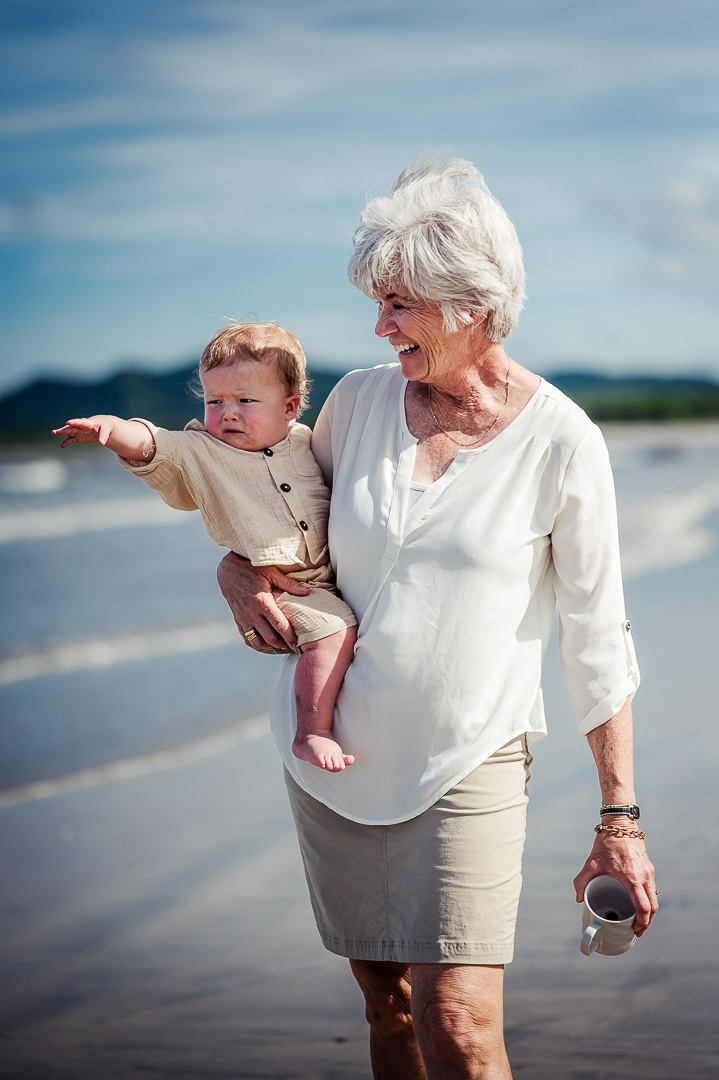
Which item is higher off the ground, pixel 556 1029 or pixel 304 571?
pixel 304 571

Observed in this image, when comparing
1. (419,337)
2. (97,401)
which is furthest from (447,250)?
(97,401)

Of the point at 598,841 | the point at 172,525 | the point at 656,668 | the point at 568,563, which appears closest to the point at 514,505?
the point at 568,563

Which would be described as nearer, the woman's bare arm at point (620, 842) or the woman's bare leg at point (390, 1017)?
the woman's bare arm at point (620, 842)

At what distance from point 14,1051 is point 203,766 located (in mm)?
1925

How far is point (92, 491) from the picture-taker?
18484mm

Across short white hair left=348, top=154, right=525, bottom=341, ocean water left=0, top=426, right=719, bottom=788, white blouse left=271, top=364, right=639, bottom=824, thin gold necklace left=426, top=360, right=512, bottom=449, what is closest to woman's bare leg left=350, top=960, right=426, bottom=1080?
white blouse left=271, top=364, right=639, bottom=824

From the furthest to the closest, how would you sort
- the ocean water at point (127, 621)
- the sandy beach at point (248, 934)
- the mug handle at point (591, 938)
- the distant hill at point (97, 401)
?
the distant hill at point (97, 401), the ocean water at point (127, 621), the sandy beach at point (248, 934), the mug handle at point (591, 938)

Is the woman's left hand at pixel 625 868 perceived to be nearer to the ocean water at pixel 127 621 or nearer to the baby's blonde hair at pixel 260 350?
the baby's blonde hair at pixel 260 350

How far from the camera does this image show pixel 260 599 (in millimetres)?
2150

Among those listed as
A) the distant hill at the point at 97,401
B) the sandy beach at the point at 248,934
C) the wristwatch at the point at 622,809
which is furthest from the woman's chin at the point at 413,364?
the distant hill at the point at 97,401

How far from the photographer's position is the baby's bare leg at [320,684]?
77.6 inches

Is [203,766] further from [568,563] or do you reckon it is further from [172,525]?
[172,525]

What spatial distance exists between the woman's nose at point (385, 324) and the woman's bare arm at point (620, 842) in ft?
2.70

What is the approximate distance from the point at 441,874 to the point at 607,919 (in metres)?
0.30
